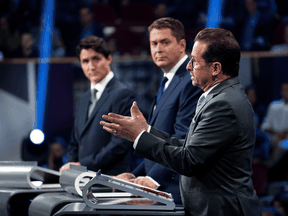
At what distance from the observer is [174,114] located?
1580mm

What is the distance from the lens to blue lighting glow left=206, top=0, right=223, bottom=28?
15.9ft

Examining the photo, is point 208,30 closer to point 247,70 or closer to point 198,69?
point 198,69

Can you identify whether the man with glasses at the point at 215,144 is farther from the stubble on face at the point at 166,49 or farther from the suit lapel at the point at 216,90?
the stubble on face at the point at 166,49

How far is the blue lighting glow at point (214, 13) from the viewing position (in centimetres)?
486

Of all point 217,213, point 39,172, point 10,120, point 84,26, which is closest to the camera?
point 217,213

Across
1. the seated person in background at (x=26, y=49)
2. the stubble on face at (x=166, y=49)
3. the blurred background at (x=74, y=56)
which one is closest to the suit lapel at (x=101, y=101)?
the stubble on face at (x=166, y=49)

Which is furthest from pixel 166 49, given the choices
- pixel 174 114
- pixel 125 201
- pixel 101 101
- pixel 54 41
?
pixel 54 41

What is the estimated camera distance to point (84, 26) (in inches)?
203

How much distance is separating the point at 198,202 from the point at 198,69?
422 millimetres

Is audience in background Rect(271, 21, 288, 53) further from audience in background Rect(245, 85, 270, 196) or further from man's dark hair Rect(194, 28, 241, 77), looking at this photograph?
man's dark hair Rect(194, 28, 241, 77)

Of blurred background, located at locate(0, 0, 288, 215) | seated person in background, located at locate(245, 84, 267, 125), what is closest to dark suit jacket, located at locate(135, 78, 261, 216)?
blurred background, located at locate(0, 0, 288, 215)

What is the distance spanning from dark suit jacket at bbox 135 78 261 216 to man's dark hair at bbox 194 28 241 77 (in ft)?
0.30

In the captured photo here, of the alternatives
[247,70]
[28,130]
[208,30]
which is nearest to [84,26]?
[28,130]

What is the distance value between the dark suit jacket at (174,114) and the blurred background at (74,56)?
91.8 inches
